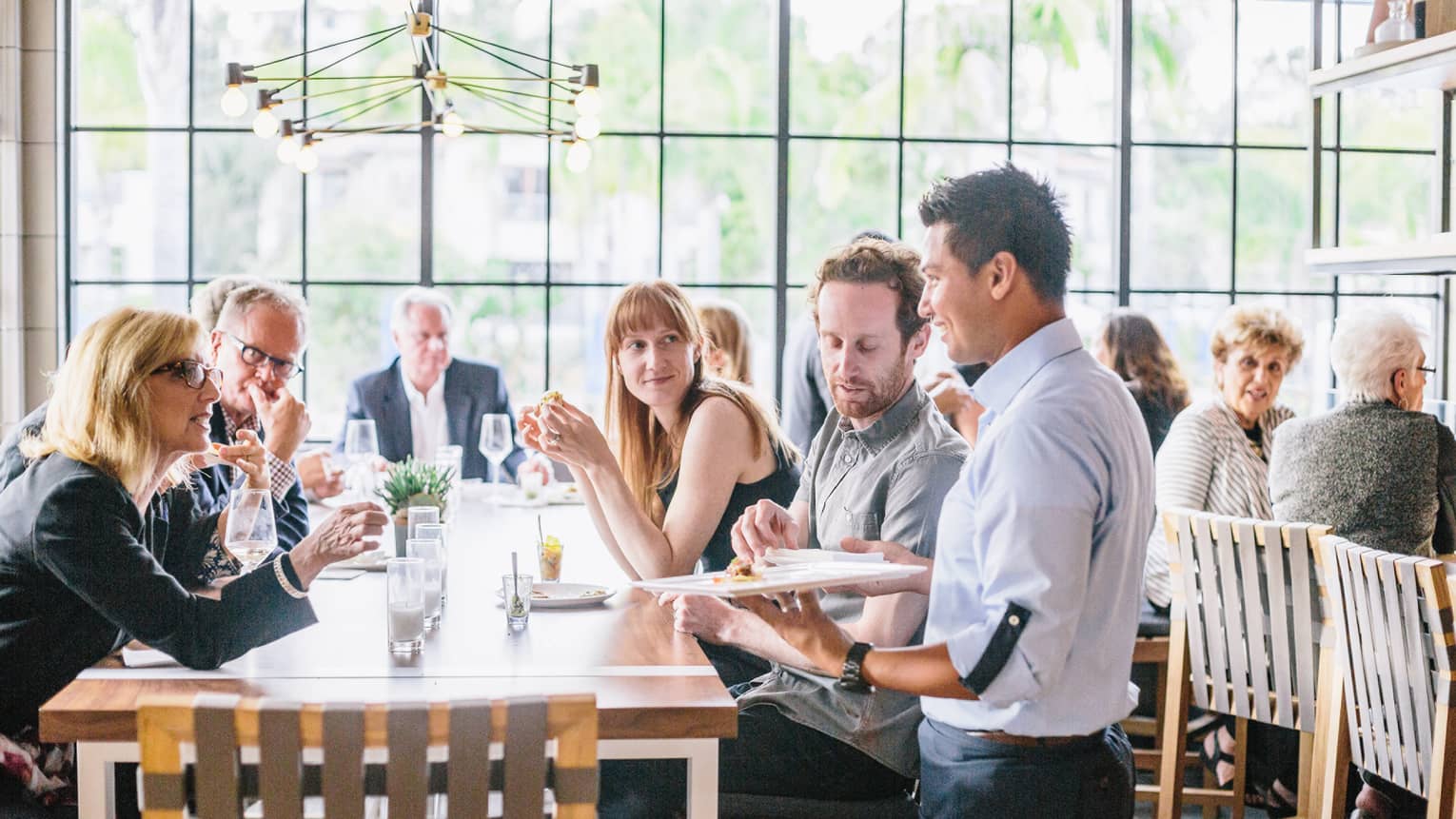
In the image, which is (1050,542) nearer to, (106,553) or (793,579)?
(793,579)

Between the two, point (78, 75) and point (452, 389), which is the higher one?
point (78, 75)

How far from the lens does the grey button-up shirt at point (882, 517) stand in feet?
7.39

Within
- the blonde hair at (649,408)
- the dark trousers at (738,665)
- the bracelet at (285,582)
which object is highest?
the blonde hair at (649,408)

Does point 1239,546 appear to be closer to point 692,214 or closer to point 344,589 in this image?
point 344,589

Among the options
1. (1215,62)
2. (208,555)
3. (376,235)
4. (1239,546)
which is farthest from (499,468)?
(1215,62)

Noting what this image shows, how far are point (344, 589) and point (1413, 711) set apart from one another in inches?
88.5

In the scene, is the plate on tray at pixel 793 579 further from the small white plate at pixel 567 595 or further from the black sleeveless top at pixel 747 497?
the black sleeveless top at pixel 747 497

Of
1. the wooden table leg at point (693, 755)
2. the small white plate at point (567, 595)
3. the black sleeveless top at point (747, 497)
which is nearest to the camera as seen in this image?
the wooden table leg at point (693, 755)

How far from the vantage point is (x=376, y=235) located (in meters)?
6.18

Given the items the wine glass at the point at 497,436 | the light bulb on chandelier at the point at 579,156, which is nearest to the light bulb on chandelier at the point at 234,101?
the light bulb on chandelier at the point at 579,156

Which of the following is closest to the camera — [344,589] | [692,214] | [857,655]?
[857,655]

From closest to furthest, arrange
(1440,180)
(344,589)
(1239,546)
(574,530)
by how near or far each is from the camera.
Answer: (344,589) → (1239,546) → (574,530) → (1440,180)

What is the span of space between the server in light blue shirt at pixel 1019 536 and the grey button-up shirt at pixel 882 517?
384 millimetres

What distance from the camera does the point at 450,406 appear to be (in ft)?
17.5
